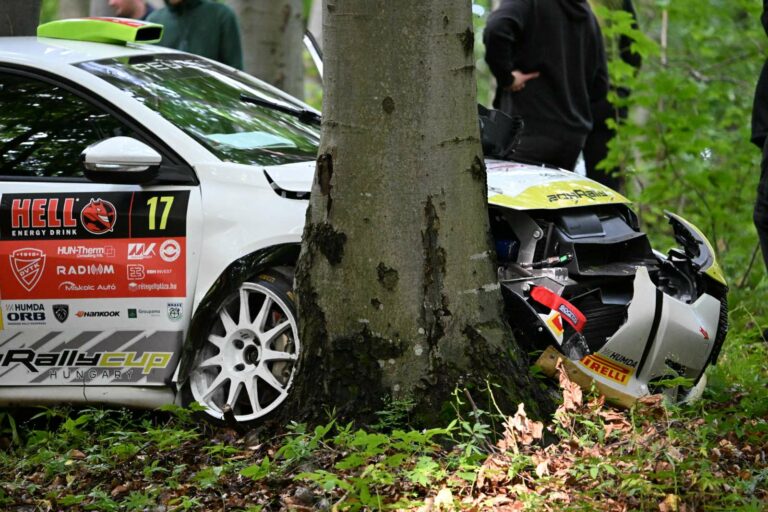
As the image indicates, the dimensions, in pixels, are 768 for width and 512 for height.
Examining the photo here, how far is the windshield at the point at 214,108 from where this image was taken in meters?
5.55

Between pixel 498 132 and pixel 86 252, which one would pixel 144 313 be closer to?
pixel 86 252

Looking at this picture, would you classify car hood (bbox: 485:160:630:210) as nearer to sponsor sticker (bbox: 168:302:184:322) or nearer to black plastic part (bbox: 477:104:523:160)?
black plastic part (bbox: 477:104:523:160)

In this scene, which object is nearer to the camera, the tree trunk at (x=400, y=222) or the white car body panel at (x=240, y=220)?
the tree trunk at (x=400, y=222)

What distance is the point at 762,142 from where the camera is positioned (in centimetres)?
604

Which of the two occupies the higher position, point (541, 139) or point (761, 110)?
point (761, 110)

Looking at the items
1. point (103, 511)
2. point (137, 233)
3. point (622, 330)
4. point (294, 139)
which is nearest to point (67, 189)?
point (137, 233)

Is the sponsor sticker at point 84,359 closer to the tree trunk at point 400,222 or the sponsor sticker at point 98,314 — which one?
the sponsor sticker at point 98,314

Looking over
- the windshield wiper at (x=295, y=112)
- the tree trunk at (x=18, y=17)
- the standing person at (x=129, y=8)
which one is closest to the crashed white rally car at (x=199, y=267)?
the windshield wiper at (x=295, y=112)

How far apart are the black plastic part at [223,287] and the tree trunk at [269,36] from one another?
464 centimetres

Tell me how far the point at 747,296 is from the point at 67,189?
5.04m

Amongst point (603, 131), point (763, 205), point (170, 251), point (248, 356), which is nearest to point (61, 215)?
point (170, 251)

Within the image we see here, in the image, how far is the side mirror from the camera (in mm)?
5172

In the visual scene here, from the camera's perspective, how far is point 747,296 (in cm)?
838

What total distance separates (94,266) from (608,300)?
233cm
